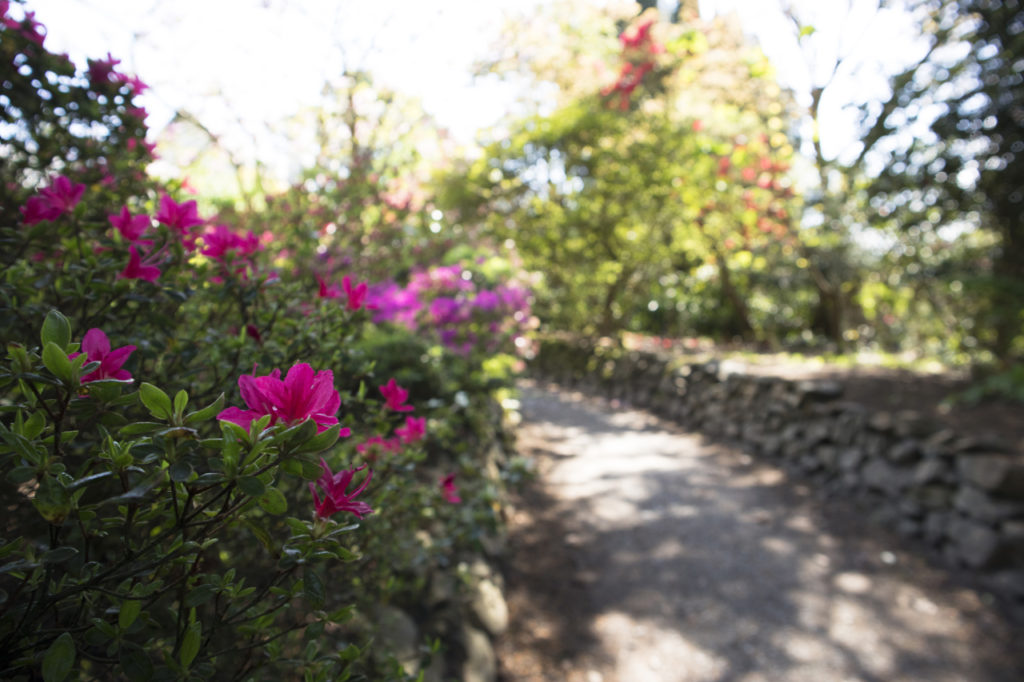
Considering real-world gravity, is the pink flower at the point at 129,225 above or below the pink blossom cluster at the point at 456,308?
above

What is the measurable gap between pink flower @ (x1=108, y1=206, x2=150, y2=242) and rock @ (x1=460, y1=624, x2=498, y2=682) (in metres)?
1.82

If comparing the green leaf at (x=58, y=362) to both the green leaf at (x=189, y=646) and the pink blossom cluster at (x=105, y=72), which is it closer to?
the green leaf at (x=189, y=646)

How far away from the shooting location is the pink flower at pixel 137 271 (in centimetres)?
99

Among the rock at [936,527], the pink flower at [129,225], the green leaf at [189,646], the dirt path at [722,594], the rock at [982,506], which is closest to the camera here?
the green leaf at [189,646]

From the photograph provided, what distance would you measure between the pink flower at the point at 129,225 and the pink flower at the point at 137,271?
0.38 ft

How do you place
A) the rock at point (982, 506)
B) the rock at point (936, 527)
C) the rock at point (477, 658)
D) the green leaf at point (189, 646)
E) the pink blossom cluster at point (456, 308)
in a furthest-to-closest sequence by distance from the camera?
the pink blossom cluster at point (456, 308) → the rock at point (936, 527) → the rock at point (982, 506) → the rock at point (477, 658) → the green leaf at point (189, 646)

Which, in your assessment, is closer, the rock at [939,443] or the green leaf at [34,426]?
the green leaf at [34,426]

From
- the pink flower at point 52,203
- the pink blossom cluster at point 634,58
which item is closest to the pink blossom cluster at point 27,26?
the pink flower at point 52,203

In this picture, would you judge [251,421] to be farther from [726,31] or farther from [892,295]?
[892,295]

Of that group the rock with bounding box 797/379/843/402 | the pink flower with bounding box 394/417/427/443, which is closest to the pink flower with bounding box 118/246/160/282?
the pink flower with bounding box 394/417/427/443

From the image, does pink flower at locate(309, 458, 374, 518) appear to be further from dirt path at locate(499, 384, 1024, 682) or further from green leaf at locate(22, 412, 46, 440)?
dirt path at locate(499, 384, 1024, 682)

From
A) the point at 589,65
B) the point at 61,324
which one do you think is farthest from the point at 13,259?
the point at 589,65

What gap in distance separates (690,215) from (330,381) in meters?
7.42

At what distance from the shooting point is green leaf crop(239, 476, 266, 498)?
55cm
